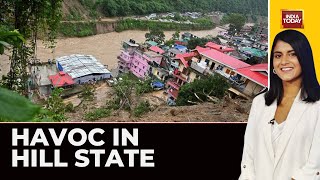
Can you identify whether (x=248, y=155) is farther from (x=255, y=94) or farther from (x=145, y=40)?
(x=145, y=40)

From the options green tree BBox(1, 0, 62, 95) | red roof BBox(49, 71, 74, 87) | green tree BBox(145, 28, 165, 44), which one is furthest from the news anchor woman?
green tree BBox(1, 0, 62, 95)

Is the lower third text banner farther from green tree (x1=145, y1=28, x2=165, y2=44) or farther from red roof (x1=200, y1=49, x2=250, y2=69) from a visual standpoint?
green tree (x1=145, y1=28, x2=165, y2=44)

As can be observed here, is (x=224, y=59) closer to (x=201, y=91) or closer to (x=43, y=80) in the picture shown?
(x=201, y=91)

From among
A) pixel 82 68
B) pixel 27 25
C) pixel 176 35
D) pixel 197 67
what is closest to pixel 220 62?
pixel 197 67

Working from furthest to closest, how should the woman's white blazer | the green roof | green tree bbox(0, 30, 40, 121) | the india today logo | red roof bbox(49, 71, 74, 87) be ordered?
red roof bbox(49, 71, 74, 87), the green roof, the india today logo, the woman's white blazer, green tree bbox(0, 30, 40, 121)

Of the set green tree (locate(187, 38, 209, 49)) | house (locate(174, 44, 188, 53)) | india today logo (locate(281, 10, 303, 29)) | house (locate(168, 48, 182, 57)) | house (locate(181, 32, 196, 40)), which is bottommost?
house (locate(168, 48, 182, 57))

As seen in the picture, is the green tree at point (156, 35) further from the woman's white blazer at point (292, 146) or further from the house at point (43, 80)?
the woman's white blazer at point (292, 146)
